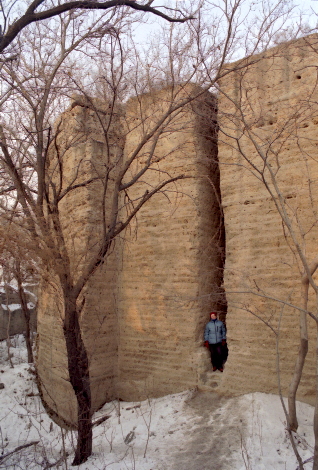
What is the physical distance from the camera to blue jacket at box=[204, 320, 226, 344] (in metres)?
7.10

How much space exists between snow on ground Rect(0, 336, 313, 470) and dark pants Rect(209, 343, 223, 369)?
0.55 meters

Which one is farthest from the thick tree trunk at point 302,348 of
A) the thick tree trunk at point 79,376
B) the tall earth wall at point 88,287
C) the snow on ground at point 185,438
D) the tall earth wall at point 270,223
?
the tall earth wall at point 88,287

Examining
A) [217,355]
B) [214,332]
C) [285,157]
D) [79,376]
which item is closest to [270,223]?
[285,157]

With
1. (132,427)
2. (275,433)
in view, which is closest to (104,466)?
(132,427)

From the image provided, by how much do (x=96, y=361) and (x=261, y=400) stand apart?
10.4 ft

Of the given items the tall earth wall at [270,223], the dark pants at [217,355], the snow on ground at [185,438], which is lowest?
the snow on ground at [185,438]

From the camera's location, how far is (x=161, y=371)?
740 cm

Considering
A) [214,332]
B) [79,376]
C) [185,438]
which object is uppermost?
[214,332]

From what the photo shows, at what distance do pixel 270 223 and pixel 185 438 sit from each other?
3475 millimetres

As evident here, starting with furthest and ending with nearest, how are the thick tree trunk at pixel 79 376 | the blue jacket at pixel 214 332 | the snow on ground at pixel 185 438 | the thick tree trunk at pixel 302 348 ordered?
the blue jacket at pixel 214 332 → the thick tree trunk at pixel 79 376 → the snow on ground at pixel 185 438 → the thick tree trunk at pixel 302 348

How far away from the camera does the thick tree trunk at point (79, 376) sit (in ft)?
18.0

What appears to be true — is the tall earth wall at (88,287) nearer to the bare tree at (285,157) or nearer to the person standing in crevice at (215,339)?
the person standing in crevice at (215,339)

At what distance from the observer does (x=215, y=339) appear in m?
7.09

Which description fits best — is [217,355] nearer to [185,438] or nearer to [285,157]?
[185,438]
